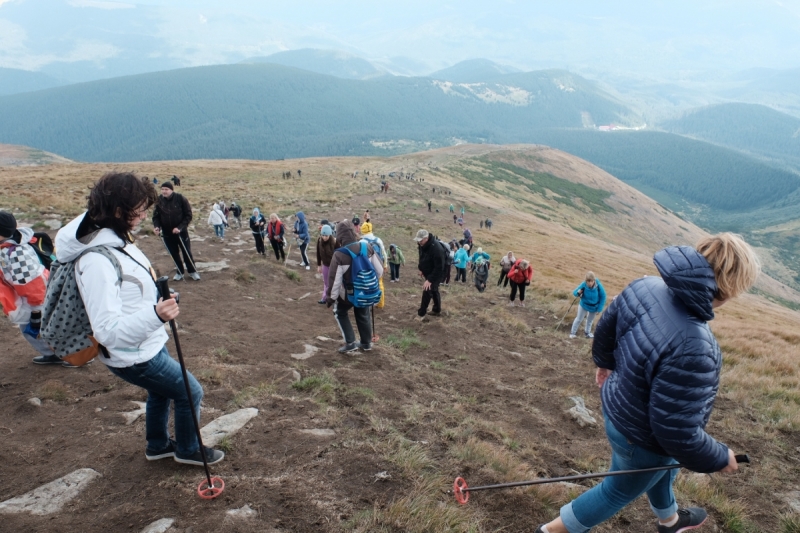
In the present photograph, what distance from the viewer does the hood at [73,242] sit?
278cm

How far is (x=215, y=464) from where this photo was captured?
4062 mm

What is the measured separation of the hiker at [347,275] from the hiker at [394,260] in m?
7.19

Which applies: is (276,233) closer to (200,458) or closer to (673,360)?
(200,458)

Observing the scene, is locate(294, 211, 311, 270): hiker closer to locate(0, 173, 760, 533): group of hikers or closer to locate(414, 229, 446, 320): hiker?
locate(414, 229, 446, 320): hiker

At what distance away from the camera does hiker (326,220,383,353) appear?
730 centimetres

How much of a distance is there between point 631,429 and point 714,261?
3.97ft

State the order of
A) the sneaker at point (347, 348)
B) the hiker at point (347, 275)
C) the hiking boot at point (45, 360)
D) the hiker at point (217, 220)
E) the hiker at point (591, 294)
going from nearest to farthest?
the hiking boot at point (45, 360), the hiker at point (347, 275), the sneaker at point (347, 348), the hiker at point (591, 294), the hiker at point (217, 220)

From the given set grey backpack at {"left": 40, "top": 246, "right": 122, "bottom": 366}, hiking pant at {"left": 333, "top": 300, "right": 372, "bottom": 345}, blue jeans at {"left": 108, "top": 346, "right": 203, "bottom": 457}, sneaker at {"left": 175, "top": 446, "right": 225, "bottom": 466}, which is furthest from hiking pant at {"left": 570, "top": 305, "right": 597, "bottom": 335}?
grey backpack at {"left": 40, "top": 246, "right": 122, "bottom": 366}

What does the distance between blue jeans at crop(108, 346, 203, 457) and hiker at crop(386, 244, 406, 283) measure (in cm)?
1138

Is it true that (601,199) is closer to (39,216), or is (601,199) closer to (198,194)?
(198,194)

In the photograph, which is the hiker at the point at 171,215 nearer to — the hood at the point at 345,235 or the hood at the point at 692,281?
the hood at the point at 345,235

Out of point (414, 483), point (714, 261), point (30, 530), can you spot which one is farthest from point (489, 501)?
point (30, 530)

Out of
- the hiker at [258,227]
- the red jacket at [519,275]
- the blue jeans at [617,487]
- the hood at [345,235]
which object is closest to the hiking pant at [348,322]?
the hood at [345,235]

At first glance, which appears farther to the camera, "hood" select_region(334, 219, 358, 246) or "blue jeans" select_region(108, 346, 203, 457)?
"hood" select_region(334, 219, 358, 246)
